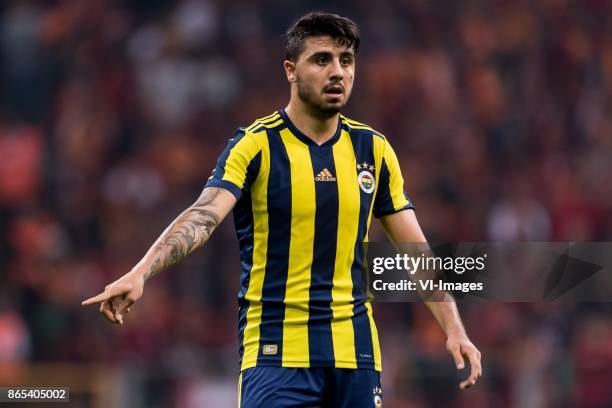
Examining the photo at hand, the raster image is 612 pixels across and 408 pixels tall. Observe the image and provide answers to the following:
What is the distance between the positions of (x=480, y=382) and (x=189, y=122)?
4.33 m

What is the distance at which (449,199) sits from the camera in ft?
39.2

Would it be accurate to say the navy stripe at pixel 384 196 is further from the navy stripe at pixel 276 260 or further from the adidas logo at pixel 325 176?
the navy stripe at pixel 276 260

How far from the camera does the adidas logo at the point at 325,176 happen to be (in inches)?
207

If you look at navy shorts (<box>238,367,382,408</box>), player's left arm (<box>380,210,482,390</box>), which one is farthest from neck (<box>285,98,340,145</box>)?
navy shorts (<box>238,367,382,408</box>)

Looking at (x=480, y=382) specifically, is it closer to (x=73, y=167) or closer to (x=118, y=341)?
(x=118, y=341)

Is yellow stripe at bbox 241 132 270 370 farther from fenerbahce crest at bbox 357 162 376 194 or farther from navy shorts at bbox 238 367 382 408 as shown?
fenerbahce crest at bbox 357 162 376 194

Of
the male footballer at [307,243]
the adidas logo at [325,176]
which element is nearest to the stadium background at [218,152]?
the male footballer at [307,243]

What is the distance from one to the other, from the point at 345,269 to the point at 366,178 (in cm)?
39

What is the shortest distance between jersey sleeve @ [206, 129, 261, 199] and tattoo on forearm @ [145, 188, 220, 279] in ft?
0.18

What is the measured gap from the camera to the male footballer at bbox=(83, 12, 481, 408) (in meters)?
5.12

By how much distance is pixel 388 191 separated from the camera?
547 cm

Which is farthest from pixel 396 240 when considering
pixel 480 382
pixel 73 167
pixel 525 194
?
pixel 73 167

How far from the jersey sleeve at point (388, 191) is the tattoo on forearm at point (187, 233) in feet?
2.48

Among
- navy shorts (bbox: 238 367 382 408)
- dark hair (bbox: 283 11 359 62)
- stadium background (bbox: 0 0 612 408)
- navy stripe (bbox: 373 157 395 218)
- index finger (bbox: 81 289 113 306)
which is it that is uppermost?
stadium background (bbox: 0 0 612 408)
